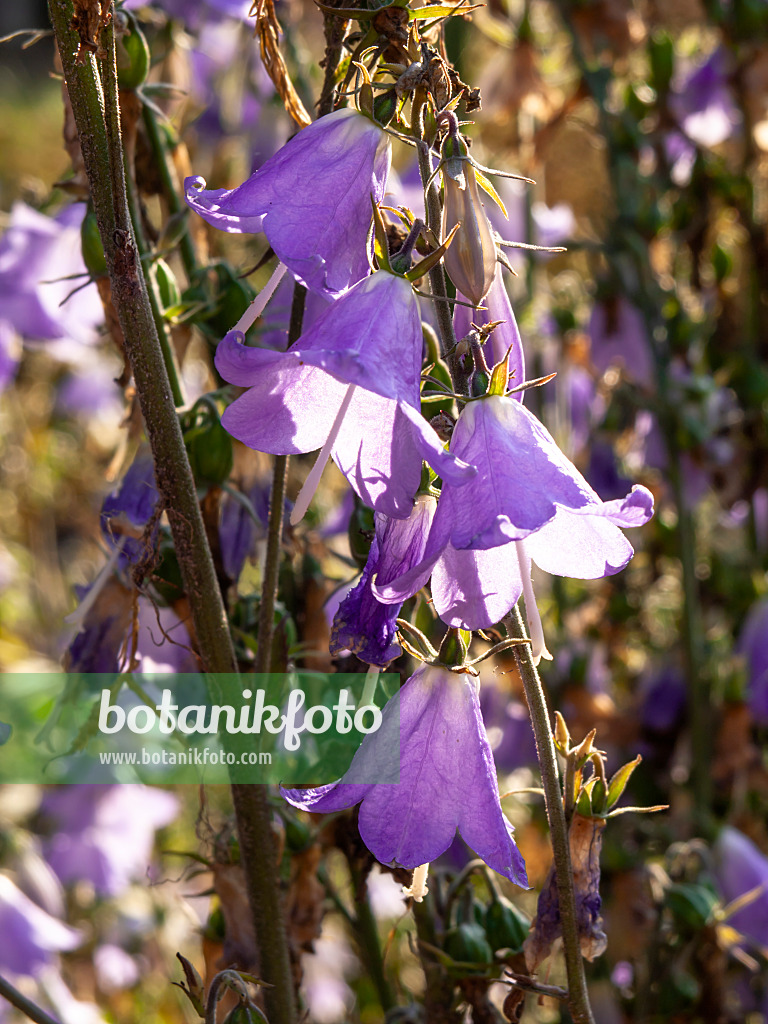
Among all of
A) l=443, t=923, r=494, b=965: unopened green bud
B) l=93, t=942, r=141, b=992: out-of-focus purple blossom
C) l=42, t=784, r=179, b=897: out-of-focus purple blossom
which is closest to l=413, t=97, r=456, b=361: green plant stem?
l=443, t=923, r=494, b=965: unopened green bud

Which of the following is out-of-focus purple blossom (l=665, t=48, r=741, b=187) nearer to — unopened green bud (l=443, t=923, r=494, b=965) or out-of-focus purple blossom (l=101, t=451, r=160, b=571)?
out-of-focus purple blossom (l=101, t=451, r=160, b=571)

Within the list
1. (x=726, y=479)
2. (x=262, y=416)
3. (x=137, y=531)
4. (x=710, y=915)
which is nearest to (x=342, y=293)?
(x=262, y=416)

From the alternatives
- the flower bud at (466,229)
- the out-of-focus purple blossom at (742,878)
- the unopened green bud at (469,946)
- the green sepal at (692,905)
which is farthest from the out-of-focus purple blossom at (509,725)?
the flower bud at (466,229)

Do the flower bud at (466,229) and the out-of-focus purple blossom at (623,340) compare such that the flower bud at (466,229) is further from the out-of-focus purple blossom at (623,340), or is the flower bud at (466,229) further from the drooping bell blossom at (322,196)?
the out-of-focus purple blossom at (623,340)

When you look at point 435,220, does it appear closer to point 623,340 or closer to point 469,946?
point 469,946

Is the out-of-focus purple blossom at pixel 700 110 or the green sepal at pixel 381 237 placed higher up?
the out-of-focus purple blossom at pixel 700 110

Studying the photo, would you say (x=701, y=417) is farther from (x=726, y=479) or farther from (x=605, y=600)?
(x=605, y=600)
